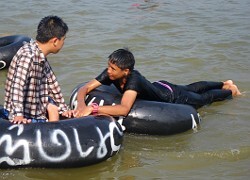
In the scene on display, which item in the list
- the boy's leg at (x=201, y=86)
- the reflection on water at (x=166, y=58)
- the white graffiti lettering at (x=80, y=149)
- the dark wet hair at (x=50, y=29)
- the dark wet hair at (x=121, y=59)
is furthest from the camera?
the boy's leg at (x=201, y=86)

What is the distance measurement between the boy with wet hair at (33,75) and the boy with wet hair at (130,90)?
18.5 inches

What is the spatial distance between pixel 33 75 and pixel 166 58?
15.5 feet

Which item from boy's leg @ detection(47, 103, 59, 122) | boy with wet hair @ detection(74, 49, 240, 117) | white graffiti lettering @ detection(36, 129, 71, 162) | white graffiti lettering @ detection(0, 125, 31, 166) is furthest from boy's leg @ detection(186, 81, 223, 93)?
white graffiti lettering @ detection(0, 125, 31, 166)

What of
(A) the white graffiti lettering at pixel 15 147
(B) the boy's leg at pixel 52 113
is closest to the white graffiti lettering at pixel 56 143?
(A) the white graffiti lettering at pixel 15 147

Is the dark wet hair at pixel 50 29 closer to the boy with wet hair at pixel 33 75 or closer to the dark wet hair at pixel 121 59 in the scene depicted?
the boy with wet hair at pixel 33 75

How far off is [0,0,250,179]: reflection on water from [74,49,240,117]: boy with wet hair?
0.76ft

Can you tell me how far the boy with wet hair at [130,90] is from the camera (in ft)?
17.2

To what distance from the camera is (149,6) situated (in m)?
14.5

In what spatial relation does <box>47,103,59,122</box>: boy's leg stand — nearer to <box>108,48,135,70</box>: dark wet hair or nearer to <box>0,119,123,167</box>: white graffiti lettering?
<box>0,119,123,167</box>: white graffiti lettering

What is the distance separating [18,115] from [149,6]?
10397 mm

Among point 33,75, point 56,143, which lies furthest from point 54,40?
point 56,143

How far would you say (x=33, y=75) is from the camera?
185 inches

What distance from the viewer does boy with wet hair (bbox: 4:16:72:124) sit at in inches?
181

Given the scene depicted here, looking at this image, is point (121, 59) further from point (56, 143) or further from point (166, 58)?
point (166, 58)
